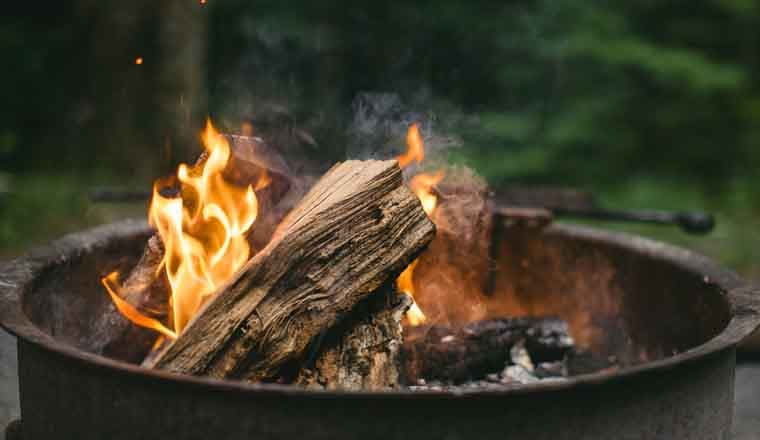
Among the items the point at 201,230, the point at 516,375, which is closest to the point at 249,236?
the point at 201,230

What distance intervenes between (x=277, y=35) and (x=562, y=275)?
4.73 meters

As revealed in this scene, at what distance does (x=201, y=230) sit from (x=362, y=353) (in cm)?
60

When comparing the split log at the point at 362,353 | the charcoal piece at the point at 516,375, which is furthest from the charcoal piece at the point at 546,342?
the split log at the point at 362,353

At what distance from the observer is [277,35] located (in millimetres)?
7262

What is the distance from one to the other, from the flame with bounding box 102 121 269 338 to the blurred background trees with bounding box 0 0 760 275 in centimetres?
407

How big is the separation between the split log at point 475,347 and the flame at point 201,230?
0.54m

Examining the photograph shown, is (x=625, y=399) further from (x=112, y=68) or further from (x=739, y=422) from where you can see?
(x=112, y=68)

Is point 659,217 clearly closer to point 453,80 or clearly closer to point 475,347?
point 475,347

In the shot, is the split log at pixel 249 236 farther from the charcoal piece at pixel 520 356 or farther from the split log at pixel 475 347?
the charcoal piece at pixel 520 356

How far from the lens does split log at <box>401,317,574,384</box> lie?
2385mm

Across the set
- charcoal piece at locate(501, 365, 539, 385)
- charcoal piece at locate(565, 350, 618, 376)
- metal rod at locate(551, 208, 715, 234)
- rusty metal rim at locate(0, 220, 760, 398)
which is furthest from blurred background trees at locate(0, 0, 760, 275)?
charcoal piece at locate(501, 365, 539, 385)

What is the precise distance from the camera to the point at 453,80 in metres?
6.61

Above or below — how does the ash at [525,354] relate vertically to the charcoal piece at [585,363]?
above

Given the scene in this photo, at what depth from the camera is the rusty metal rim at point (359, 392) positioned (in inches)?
60.9
